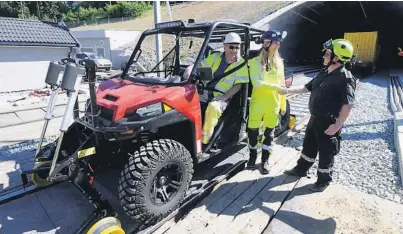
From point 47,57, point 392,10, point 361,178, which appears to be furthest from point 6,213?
point 392,10

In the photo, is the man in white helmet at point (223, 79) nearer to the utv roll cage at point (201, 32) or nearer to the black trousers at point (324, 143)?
the utv roll cage at point (201, 32)

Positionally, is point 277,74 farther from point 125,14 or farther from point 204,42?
point 125,14

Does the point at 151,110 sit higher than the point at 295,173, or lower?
higher

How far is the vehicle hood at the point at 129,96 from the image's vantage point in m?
2.86

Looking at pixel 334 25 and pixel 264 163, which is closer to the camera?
pixel 264 163

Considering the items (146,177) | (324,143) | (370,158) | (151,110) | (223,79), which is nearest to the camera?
(146,177)

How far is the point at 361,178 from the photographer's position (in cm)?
410

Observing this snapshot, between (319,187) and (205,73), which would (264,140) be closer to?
(319,187)

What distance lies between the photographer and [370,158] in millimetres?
4699

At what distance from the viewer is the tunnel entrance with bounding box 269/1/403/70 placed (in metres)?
19.8

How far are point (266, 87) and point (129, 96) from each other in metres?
1.78

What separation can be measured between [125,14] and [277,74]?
175ft

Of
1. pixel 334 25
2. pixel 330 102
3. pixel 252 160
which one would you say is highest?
pixel 334 25

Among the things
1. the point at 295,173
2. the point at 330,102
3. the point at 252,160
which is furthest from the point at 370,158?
the point at 252,160
